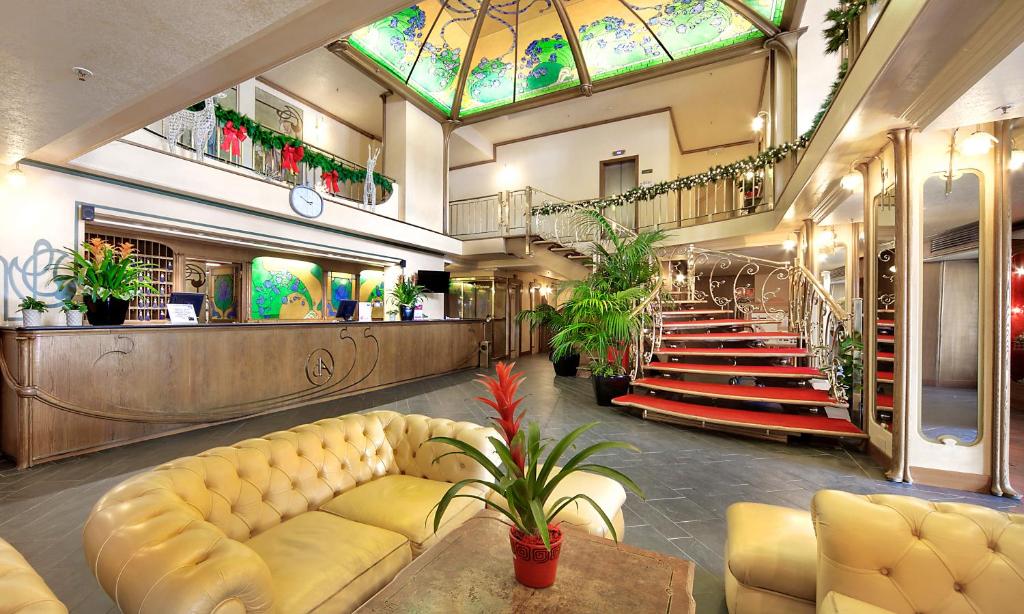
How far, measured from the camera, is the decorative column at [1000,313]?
9.72 feet

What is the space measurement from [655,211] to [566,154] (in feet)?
10.5

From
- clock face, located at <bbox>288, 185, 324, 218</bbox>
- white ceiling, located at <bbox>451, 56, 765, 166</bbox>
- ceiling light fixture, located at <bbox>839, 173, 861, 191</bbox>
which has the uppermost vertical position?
white ceiling, located at <bbox>451, 56, 765, 166</bbox>

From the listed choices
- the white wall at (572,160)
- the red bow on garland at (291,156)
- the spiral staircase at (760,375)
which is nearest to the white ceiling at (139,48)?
the red bow on garland at (291,156)

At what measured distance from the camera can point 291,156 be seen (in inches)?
252

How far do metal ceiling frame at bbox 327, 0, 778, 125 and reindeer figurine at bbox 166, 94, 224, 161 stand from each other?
3.10 m

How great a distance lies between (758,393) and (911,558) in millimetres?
3500

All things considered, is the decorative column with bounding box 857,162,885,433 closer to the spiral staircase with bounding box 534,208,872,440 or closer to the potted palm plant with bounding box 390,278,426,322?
the spiral staircase with bounding box 534,208,872,440

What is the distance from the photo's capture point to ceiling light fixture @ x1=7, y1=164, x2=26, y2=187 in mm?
3968

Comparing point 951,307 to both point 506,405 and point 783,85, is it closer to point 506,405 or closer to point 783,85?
point 506,405

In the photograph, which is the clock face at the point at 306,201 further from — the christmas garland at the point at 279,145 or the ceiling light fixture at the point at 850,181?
the ceiling light fixture at the point at 850,181

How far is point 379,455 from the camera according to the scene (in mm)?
2398

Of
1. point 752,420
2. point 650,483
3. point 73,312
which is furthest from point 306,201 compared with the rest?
point 752,420

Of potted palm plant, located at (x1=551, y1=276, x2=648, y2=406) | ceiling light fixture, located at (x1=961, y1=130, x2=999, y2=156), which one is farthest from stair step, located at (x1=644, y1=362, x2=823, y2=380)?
ceiling light fixture, located at (x1=961, y1=130, x2=999, y2=156)

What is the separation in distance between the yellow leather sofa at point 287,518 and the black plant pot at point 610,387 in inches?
135
